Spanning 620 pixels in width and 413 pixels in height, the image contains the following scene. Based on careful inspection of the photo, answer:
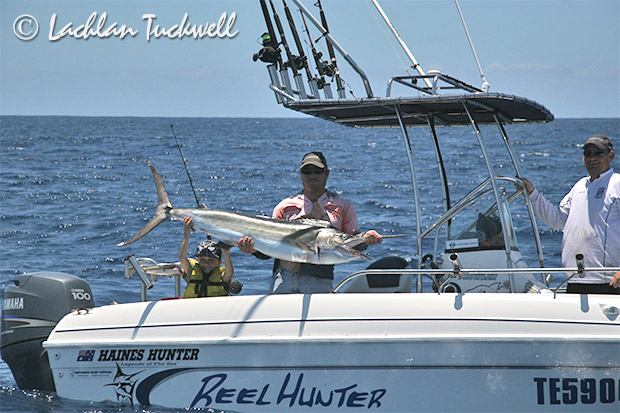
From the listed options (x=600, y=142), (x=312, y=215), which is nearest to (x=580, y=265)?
(x=600, y=142)

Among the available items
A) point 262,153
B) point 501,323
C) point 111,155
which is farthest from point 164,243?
point 262,153

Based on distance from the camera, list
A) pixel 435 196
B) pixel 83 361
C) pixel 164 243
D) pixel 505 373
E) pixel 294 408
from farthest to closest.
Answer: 1. pixel 435 196
2. pixel 164 243
3. pixel 83 361
4. pixel 294 408
5. pixel 505 373

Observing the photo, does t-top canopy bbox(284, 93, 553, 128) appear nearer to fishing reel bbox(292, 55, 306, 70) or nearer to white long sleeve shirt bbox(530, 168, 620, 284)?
fishing reel bbox(292, 55, 306, 70)

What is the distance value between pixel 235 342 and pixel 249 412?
1.48 feet

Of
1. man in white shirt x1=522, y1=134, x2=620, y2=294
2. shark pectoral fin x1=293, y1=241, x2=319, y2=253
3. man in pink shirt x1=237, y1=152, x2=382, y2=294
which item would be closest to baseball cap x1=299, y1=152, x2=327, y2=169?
man in pink shirt x1=237, y1=152, x2=382, y2=294

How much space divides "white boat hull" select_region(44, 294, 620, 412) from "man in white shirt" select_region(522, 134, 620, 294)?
1.41 ft

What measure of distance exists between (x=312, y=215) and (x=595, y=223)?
5.93ft

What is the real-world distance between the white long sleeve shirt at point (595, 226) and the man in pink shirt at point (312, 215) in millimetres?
1388

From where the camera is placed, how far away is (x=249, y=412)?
4918mm

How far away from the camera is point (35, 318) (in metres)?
5.80

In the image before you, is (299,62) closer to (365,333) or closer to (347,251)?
(347,251)

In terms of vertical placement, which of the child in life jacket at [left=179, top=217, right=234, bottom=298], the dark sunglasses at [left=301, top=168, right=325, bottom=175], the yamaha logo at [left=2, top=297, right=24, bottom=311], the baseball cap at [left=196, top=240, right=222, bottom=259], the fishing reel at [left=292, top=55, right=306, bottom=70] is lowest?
the yamaha logo at [left=2, top=297, right=24, bottom=311]

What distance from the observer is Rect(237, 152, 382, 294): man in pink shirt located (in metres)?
5.28

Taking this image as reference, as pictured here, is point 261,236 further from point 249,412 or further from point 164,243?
point 164,243
